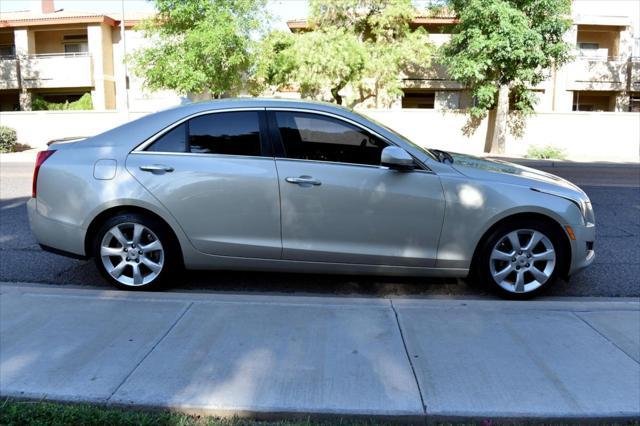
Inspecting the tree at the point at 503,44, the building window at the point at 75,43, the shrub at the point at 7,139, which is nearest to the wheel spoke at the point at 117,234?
the tree at the point at 503,44

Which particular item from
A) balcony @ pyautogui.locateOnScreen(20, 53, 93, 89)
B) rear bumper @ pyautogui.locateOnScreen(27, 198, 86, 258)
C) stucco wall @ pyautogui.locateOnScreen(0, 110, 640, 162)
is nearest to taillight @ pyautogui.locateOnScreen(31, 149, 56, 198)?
rear bumper @ pyautogui.locateOnScreen(27, 198, 86, 258)

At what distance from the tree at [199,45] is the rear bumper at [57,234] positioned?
59.0 ft

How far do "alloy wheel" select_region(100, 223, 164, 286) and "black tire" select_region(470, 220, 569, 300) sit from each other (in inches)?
108

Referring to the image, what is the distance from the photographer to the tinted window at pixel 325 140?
4984 millimetres

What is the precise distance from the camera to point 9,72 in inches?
1268

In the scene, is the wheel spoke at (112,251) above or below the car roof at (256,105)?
below

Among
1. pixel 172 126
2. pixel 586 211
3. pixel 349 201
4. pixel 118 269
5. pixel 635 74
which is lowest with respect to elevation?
pixel 118 269

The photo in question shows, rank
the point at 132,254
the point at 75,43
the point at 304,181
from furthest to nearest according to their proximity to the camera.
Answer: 1. the point at 75,43
2. the point at 132,254
3. the point at 304,181

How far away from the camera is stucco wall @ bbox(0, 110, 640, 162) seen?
2464cm

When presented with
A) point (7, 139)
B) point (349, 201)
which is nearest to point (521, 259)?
point (349, 201)

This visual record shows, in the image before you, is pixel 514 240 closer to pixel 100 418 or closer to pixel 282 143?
pixel 282 143

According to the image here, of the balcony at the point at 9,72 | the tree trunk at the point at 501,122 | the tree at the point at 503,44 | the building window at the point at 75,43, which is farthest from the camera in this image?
the building window at the point at 75,43

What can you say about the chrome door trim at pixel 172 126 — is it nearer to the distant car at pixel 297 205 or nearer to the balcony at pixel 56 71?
the distant car at pixel 297 205

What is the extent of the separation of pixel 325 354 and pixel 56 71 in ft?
107
